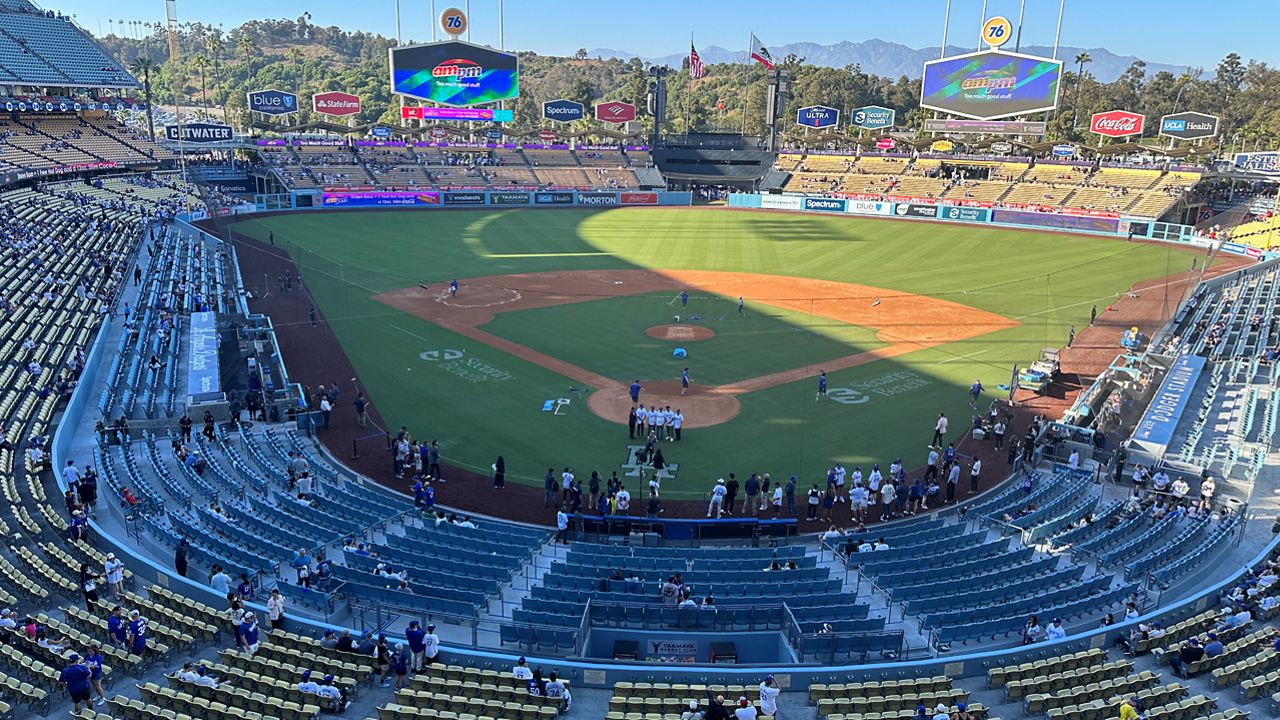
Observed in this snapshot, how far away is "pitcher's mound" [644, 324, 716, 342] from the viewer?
37281 millimetres

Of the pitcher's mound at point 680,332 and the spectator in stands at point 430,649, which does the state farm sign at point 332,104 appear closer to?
the pitcher's mound at point 680,332

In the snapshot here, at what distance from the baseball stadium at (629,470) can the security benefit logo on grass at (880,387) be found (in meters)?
0.23

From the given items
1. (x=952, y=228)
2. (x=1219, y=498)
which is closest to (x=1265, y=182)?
(x=952, y=228)

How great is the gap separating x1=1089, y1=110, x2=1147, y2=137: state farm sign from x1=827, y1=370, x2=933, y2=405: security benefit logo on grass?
58.9 meters

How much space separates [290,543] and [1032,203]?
241ft

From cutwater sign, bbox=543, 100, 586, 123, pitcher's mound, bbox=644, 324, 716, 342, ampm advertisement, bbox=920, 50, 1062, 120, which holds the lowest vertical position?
pitcher's mound, bbox=644, 324, 716, 342

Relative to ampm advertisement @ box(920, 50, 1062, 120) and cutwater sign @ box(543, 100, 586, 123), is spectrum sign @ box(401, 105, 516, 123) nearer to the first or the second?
cutwater sign @ box(543, 100, 586, 123)

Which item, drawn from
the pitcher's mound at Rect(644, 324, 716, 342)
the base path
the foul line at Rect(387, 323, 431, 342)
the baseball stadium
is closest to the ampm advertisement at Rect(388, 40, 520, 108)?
the baseball stadium

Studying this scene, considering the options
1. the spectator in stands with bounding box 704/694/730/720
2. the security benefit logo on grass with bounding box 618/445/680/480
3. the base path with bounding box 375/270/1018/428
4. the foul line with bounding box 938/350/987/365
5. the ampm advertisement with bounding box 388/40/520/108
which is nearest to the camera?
the spectator in stands with bounding box 704/694/730/720

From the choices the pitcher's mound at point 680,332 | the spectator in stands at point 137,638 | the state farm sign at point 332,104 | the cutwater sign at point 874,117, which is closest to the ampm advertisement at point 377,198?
the state farm sign at point 332,104

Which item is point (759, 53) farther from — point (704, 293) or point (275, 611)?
point (275, 611)

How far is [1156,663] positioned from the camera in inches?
527

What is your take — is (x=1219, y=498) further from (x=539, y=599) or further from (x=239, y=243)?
(x=239, y=243)

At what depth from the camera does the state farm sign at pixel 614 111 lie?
100375mm
